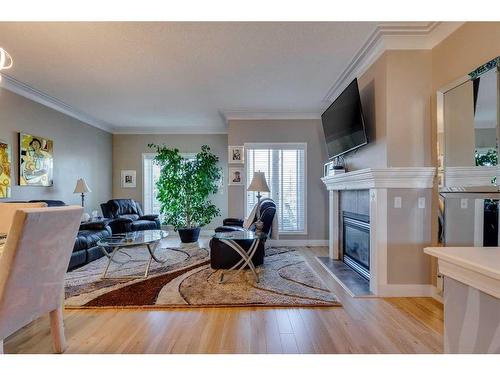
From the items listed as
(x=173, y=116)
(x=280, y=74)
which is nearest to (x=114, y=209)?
(x=173, y=116)

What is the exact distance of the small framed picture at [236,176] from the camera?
18.7 ft

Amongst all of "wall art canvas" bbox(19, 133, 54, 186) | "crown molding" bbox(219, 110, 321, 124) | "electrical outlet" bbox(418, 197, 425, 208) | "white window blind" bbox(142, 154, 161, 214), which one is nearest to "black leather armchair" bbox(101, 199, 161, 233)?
"white window blind" bbox(142, 154, 161, 214)

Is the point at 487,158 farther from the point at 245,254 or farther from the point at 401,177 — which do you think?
the point at 245,254

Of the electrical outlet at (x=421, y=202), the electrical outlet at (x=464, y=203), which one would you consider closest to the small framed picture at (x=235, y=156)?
the electrical outlet at (x=421, y=202)

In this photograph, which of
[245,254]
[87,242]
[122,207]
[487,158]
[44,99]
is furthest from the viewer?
[122,207]

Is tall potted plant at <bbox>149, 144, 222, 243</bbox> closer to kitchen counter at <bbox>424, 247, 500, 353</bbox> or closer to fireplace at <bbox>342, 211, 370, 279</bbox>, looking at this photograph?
fireplace at <bbox>342, 211, 370, 279</bbox>

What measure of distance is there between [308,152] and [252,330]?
13.5 feet

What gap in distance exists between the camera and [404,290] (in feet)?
9.78

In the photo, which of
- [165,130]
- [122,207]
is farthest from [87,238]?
[165,130]

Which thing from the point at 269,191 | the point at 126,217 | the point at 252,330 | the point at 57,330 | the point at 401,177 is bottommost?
the point at 252,330

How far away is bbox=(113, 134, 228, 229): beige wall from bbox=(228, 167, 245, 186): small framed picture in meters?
1.50

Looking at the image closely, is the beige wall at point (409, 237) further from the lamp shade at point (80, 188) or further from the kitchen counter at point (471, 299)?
the lamp shade at point (80, 188)

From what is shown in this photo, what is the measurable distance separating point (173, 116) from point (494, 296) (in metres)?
6.00
